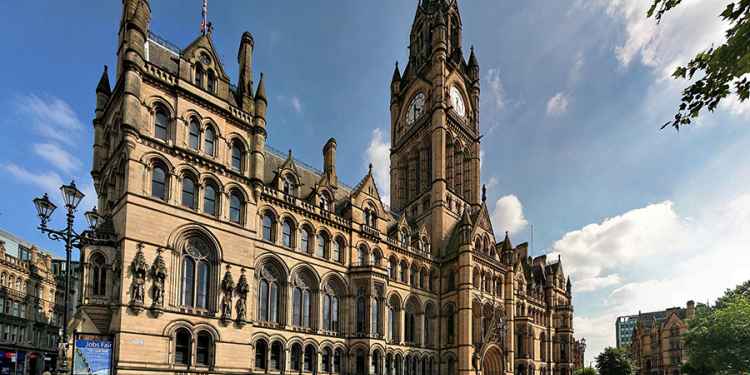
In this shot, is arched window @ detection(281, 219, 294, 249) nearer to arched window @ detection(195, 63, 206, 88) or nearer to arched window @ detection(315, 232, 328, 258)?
arched window @ detection(315, 232, 328, 258)

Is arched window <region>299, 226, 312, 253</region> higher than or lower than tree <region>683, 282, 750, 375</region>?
higher

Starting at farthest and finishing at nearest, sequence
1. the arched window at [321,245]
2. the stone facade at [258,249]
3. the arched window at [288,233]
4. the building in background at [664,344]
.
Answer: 1. the building in background at [664,344]
2. the arched window at [321,245]
3. the arched window at [288,233]
4. the stone facade at [258,249]

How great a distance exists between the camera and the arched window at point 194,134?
27906 mm

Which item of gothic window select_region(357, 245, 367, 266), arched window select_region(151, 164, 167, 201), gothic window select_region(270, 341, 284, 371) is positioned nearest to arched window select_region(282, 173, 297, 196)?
gothic window select_region(357, 245, 367, 266)

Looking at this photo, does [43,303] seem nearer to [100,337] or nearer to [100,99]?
[100,99]

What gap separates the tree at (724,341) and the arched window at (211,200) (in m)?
44.5

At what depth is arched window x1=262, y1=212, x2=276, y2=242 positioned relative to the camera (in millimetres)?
31484

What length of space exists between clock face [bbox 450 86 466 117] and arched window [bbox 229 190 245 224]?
106 feet

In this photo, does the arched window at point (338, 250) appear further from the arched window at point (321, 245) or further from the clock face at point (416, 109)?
the clock face at point (416, 109)

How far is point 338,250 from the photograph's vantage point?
3647cm

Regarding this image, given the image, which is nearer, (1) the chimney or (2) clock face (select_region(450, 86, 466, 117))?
(1) the chimney

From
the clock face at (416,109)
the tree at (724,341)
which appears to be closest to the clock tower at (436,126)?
the clock face at (416,109)

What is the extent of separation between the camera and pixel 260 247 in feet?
101

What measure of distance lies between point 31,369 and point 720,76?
7198 centimetres
